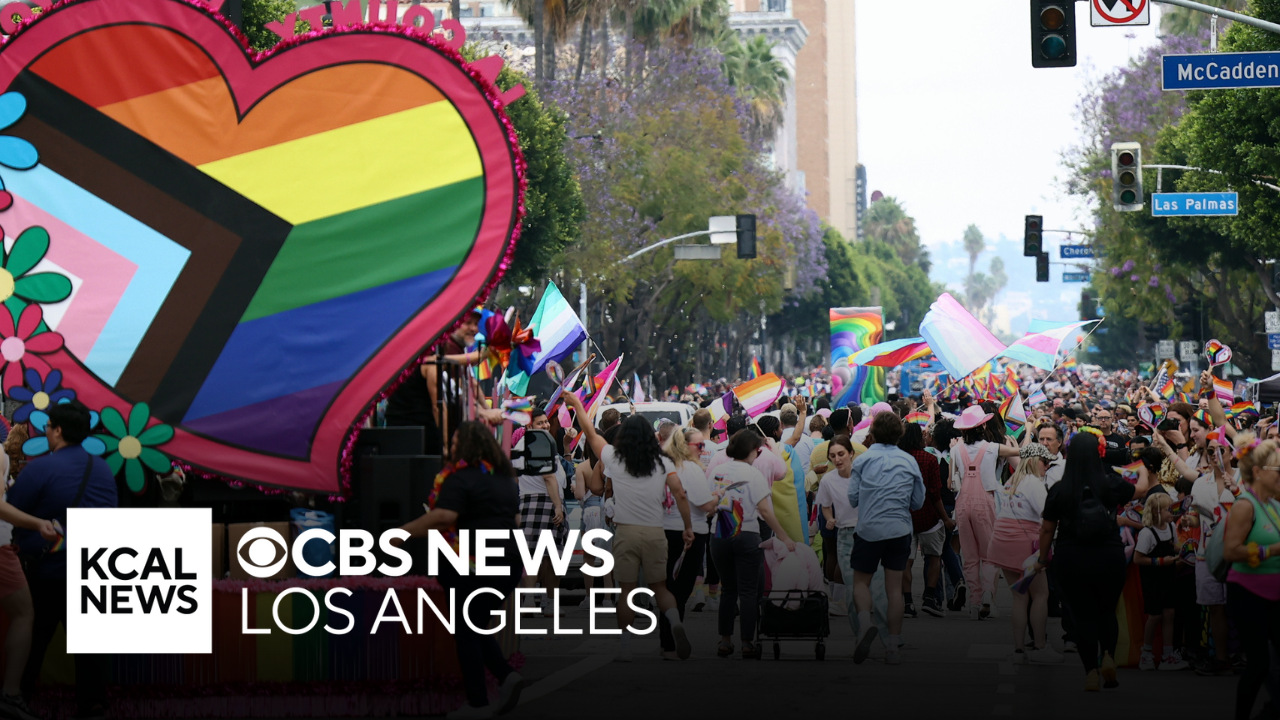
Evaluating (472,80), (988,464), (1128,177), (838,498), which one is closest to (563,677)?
(838,498)

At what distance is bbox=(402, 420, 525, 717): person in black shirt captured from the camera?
8.43m

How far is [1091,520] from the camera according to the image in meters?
9.66

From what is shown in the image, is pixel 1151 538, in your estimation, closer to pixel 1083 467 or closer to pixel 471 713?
pixel 1083 467

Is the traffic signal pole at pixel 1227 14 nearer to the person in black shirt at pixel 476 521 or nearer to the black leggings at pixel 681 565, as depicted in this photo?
the black leggings at pixel 681 565

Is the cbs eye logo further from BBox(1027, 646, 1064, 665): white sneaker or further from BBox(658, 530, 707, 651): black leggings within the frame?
BBox(1027, 646, 1064, 665): white sneaker

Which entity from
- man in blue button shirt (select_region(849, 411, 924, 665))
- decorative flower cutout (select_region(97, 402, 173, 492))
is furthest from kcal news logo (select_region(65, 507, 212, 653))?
man in blue button shirt (select_region(849, 411, 924, 665))

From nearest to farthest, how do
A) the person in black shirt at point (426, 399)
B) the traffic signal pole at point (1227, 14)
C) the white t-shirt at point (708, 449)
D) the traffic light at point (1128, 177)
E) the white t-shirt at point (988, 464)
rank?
the person in black shirt at point (426, 399) → the white t-shirt at point (988, 464) → the white t-shirt at point (708, 449) → the traffic signal pole at point (1227, 14) → the traffic light at point (1128, 177)

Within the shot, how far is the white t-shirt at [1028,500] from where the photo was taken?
455 inches

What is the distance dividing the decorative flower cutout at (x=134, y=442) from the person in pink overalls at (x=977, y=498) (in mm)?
6856

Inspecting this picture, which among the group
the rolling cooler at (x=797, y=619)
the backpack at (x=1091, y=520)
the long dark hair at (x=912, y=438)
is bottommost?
the rolling cooler at (x=797, y=619)

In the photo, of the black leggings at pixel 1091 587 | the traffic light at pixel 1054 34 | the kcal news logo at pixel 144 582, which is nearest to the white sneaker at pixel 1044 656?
the black leggings at pixel 1091 587

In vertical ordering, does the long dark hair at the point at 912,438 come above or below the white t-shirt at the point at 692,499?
above

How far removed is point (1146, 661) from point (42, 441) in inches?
279

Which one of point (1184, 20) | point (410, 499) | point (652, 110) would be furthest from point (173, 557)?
point (1184, 20)
